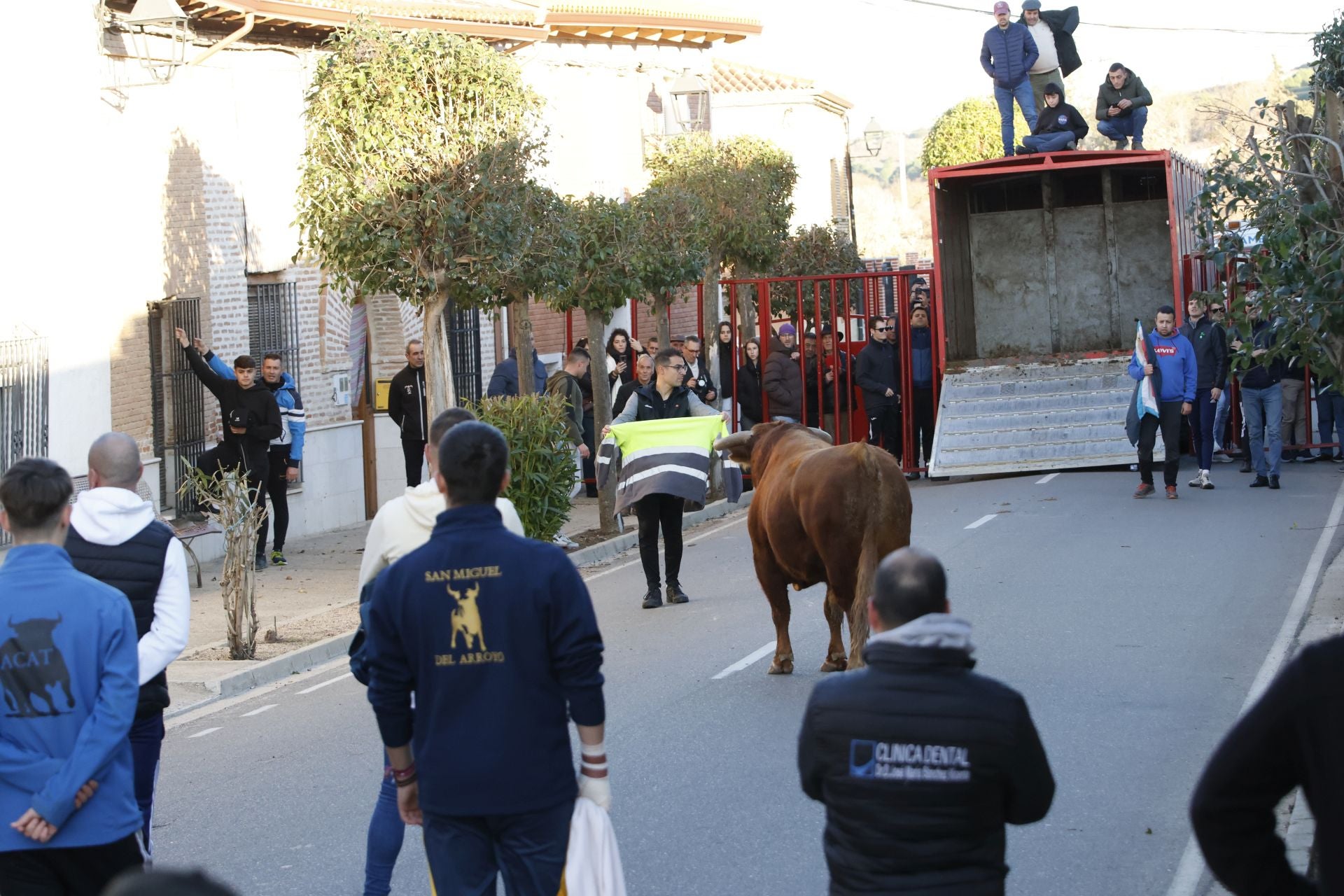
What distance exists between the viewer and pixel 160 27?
17.0m

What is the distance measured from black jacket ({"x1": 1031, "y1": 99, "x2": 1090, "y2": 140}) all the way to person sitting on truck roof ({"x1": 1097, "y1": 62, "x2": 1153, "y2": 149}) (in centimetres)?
40

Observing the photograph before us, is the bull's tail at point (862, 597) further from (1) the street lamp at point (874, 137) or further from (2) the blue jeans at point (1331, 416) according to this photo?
(1) the street lamp at point (874, 137)

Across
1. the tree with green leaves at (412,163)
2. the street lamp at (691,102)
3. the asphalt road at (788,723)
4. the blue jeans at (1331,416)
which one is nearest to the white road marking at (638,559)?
the asphalt road at (788,723)

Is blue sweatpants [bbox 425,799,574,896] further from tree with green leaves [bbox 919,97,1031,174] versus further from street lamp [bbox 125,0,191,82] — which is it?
tree with green leaves [bbox 919,97,1031,174]

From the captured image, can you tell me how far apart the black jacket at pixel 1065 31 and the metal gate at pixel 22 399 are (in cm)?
1439

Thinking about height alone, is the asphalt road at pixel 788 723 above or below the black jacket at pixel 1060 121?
below

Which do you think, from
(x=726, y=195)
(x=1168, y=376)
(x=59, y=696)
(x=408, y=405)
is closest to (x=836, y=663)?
(x=59, y=696)

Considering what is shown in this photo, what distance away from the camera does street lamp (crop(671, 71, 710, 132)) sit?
88.7 ft

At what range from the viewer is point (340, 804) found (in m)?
7.89

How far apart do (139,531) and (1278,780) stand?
12.6 ft

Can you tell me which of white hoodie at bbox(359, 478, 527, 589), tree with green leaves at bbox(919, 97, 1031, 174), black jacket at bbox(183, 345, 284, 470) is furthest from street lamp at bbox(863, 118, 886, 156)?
white hoodie at bbox(359, 478, 527, 589)

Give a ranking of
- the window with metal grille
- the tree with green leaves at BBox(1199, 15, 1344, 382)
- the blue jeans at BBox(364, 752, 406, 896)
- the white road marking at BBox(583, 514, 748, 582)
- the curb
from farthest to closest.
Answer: the window with metal grille, the white road marking at BBox(583, 514, 748, 582), the curb, the tree with green leaves at BBox(1199, 15, 1344, 382), the blue jeans at BBox(364, 752, 406, 896)

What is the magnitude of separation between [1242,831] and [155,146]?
1597 cm

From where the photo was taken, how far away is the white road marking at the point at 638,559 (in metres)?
15.5
